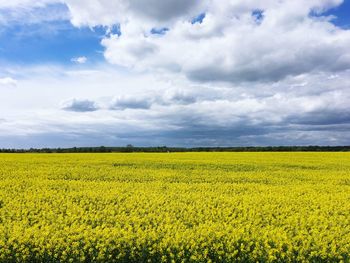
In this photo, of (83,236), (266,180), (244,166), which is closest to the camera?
(83,236)

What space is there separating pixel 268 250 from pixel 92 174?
46.5 feet

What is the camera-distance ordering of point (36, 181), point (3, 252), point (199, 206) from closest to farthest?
point (3, 252)
point (199, 206)
point (36, 181)

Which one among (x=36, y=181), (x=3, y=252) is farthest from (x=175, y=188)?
(x=3, y=252)

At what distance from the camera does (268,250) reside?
729cm

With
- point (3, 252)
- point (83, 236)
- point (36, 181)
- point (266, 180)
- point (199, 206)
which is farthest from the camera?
point (266, 180)

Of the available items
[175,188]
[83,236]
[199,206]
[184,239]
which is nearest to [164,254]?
[184,239]

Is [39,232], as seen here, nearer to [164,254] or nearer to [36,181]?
[164,254]

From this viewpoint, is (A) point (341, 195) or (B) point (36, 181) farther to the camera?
(B) point (36, 181)

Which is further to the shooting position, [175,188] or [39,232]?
[175,188]

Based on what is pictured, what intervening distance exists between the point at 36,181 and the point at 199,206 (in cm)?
837

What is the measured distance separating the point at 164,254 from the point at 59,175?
13165 mm

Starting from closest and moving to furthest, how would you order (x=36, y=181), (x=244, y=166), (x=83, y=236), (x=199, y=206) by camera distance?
(x=83, y=236) → (x=199, y=206) → (x=36, y=181) → (x=244, y=166)

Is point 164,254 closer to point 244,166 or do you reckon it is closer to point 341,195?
point 341,195

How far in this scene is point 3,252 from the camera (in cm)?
725
